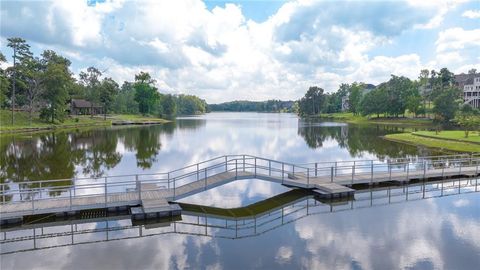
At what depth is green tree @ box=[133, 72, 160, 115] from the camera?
12588cm

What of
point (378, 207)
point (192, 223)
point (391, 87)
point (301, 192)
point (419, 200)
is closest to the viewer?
point (192, 223)

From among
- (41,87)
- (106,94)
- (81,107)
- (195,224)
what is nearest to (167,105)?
(106,94)

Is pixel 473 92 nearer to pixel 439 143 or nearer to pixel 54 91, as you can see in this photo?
pixel 439 143

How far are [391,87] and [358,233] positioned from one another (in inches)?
4105

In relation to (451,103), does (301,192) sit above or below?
below

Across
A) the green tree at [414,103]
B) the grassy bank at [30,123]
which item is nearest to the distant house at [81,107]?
the grassy bank at [30,123]

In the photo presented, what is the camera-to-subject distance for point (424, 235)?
46.1 ft

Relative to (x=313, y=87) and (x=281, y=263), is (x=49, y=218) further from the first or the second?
(x=313, y=87)

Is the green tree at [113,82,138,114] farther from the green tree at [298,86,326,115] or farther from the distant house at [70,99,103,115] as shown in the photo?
the green tree at [298,86,326,115]

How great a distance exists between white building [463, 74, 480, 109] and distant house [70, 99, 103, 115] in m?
111

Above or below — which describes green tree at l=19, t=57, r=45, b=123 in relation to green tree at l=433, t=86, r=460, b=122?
above

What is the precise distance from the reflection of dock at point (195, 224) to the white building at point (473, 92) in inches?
4225

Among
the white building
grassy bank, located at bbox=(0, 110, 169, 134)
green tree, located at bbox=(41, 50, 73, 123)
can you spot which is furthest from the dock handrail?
the white building

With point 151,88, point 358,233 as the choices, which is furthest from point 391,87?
point 358,233
